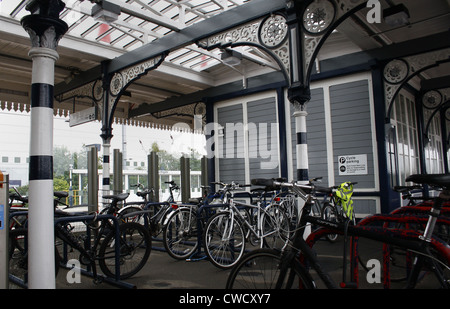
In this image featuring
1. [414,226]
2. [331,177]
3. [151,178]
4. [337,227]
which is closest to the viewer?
[337,227]

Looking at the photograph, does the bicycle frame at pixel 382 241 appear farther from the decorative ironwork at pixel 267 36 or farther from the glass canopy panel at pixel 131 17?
the glass canopy panel at pixel 131 17

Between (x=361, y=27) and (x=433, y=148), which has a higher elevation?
(x=361, y=27)

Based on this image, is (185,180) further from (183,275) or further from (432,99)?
(432,99)

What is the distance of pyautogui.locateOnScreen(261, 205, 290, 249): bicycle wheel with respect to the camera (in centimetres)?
447

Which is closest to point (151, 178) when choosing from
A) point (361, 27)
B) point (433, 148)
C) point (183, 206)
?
point (183, 206)

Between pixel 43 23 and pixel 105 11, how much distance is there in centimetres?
236

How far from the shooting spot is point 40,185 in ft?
7.79

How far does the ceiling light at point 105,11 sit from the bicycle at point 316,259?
380 cm

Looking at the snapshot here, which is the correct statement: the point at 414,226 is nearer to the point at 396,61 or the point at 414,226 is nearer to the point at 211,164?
the point at 396,61

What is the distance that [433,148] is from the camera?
983 centimetres

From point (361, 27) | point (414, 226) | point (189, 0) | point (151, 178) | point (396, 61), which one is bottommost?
point (414, 226)

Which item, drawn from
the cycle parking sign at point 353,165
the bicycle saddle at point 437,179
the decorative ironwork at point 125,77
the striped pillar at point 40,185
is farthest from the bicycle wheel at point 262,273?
the cycle parking sign at point 353,165

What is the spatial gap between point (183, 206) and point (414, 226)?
9.09 feet

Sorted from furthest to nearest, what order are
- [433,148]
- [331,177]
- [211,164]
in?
[433,148], [211,164], [331,177]
